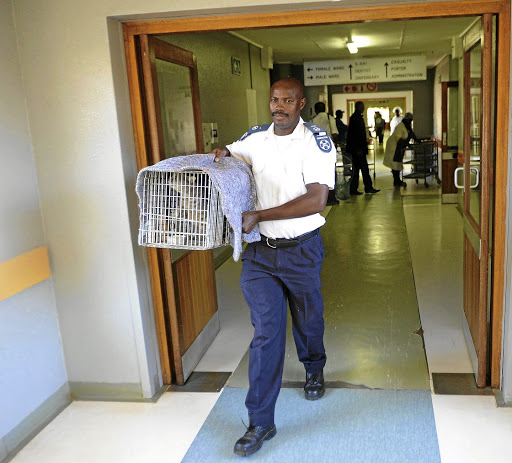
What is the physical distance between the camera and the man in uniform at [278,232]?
273cm

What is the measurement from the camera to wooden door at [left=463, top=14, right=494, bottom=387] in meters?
3.04

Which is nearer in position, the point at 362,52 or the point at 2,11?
the point at 2,11

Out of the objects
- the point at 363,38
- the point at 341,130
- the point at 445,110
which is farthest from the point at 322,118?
the point at 445,110

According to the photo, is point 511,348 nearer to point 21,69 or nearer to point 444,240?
point 21,69

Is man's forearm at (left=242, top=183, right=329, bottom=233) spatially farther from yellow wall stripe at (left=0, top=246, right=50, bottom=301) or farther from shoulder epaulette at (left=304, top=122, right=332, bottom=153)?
yellow wall stripe at (left=0, top=246, right=50, bottom=301)

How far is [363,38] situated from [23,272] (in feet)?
26.3

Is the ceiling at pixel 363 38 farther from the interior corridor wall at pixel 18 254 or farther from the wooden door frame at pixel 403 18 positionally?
the interior corridor wall at pixel 18 254

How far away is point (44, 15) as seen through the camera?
3.03 m

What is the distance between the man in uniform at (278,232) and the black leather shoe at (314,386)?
17.1 inches

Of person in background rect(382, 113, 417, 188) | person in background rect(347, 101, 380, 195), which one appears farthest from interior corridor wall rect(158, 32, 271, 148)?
person in background rect(382, 113, 417, 188)

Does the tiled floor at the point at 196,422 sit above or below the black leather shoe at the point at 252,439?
below

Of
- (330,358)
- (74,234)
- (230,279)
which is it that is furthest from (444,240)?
(74,234)

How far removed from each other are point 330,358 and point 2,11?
2799 millimetres

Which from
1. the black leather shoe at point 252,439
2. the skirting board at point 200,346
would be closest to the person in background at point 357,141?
the skirting board at point 200,346
